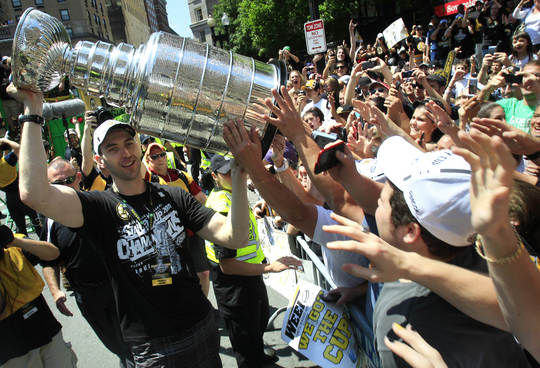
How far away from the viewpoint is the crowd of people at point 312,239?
4.00 feet

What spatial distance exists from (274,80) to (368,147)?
2.12 m

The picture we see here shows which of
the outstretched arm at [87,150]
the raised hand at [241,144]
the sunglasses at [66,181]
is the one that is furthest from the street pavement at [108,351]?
the raised hand at [241,144]

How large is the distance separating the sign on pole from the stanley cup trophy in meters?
8.58

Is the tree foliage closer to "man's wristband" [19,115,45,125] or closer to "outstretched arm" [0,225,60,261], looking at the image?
"outstretched arm" [0,225,60,261]

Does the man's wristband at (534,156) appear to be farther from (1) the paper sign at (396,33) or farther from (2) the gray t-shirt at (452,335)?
(1) the paper sign at (396,33)

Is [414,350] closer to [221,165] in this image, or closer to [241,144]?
[241,144]

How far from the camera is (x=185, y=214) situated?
2.47 meters

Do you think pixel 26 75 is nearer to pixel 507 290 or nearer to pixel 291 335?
pixel 291 335

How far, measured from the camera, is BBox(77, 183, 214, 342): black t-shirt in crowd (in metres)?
2.21

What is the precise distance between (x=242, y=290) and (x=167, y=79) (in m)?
1.93

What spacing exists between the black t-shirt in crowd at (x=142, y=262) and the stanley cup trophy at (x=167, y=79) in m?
0.50

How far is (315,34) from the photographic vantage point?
10.1m

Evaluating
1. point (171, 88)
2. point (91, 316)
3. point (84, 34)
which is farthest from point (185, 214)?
point (84, 34)

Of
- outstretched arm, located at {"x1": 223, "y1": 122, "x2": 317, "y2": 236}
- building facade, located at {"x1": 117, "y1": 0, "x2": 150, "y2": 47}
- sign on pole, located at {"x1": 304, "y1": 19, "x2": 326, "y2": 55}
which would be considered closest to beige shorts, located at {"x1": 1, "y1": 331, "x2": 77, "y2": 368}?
outstretched arm, located at {"x1": 223, "y1": 122, "x2": 317, "y2": 236}
